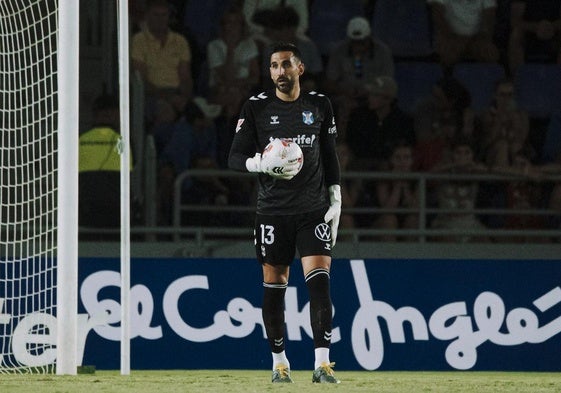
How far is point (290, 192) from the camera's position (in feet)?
27.4

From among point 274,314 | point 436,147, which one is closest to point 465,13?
point 436,147

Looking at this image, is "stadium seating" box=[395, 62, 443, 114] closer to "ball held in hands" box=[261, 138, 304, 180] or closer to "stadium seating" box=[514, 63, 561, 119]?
"stadium seating" box=[514, 63, 561, 119]

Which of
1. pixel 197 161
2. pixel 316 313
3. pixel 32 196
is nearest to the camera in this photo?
pixel 316 313

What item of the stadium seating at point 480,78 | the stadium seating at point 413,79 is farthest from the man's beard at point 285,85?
the stadium seating at point 480,78

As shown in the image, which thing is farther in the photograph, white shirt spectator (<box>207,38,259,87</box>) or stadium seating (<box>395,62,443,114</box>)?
stadium seating (<box>395,62,443,114</box>)

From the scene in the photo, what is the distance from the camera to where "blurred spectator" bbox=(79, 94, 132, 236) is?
40.8ft

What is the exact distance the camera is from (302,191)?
838cm

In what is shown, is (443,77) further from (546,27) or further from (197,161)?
(197,161)

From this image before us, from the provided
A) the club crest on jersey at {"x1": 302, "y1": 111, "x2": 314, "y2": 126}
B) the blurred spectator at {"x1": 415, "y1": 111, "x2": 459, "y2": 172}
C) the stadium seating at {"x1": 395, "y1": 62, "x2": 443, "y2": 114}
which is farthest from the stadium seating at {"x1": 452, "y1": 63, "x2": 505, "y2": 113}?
the club crest on jersey at {"x1": 302, "y1": 111, "x2": 314, "y2": 126}

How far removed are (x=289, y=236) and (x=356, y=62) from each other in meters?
6.19

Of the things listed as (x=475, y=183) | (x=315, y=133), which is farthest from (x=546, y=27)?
(x=315, y=133)

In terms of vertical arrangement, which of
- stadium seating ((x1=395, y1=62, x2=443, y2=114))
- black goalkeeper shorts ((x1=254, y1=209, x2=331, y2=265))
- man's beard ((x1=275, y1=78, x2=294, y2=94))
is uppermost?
stadium seating ((x1=395, y1=62, x2=443, y2=114))

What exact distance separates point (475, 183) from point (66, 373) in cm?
584

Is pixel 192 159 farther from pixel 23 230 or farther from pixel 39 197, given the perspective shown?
pixel 39 197
